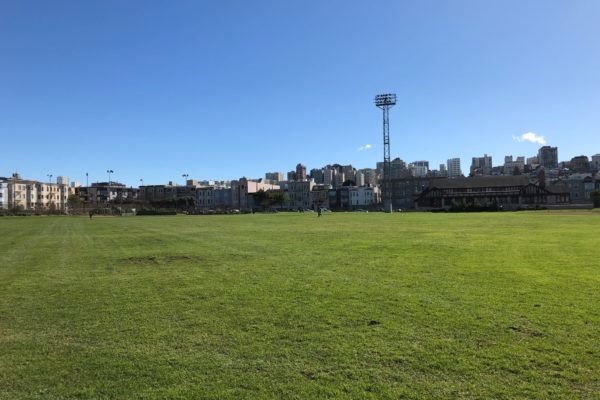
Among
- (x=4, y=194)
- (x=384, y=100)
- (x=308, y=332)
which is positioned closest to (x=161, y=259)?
(x=308, y=332)

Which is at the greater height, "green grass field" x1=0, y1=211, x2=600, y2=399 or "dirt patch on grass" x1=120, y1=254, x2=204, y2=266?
"green grass field" x1=0, y1=211, x2=600, y2=399

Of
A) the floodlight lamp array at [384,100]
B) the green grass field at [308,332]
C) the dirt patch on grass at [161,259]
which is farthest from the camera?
the floodlight lamp array at [384,100]

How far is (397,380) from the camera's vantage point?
6.05 metres

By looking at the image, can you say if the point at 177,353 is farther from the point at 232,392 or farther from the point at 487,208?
the point at 487,208

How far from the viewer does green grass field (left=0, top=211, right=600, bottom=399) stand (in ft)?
19.7

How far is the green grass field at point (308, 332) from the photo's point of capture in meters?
6.02

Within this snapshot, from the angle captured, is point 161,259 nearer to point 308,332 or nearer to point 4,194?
point 308,332

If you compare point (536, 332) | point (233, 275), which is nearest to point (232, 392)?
point (536, 332)

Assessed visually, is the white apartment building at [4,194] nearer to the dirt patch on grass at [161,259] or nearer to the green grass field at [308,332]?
the dirt patch on grass at [161,259]

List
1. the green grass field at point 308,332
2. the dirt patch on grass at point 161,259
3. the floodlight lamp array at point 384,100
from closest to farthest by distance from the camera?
the green grass field at point 308,332 → the dirt patch on grass at point 161,259 → the floodlight lamp array at point 384,100

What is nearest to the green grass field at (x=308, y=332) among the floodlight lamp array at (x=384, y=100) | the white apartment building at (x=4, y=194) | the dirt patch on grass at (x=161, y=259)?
the dirt patch on grass at (x=161, y=259)

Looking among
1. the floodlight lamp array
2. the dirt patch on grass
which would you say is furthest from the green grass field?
the floodlight lamp array

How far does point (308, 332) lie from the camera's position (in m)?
8.16

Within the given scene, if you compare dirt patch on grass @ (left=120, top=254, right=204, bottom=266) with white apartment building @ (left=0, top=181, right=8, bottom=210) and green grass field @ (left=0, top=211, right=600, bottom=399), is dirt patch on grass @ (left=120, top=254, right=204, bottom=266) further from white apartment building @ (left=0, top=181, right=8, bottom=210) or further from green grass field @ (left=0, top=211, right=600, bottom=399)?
white apartment building @ (left=0, top=181, right=8, bottom=210)
